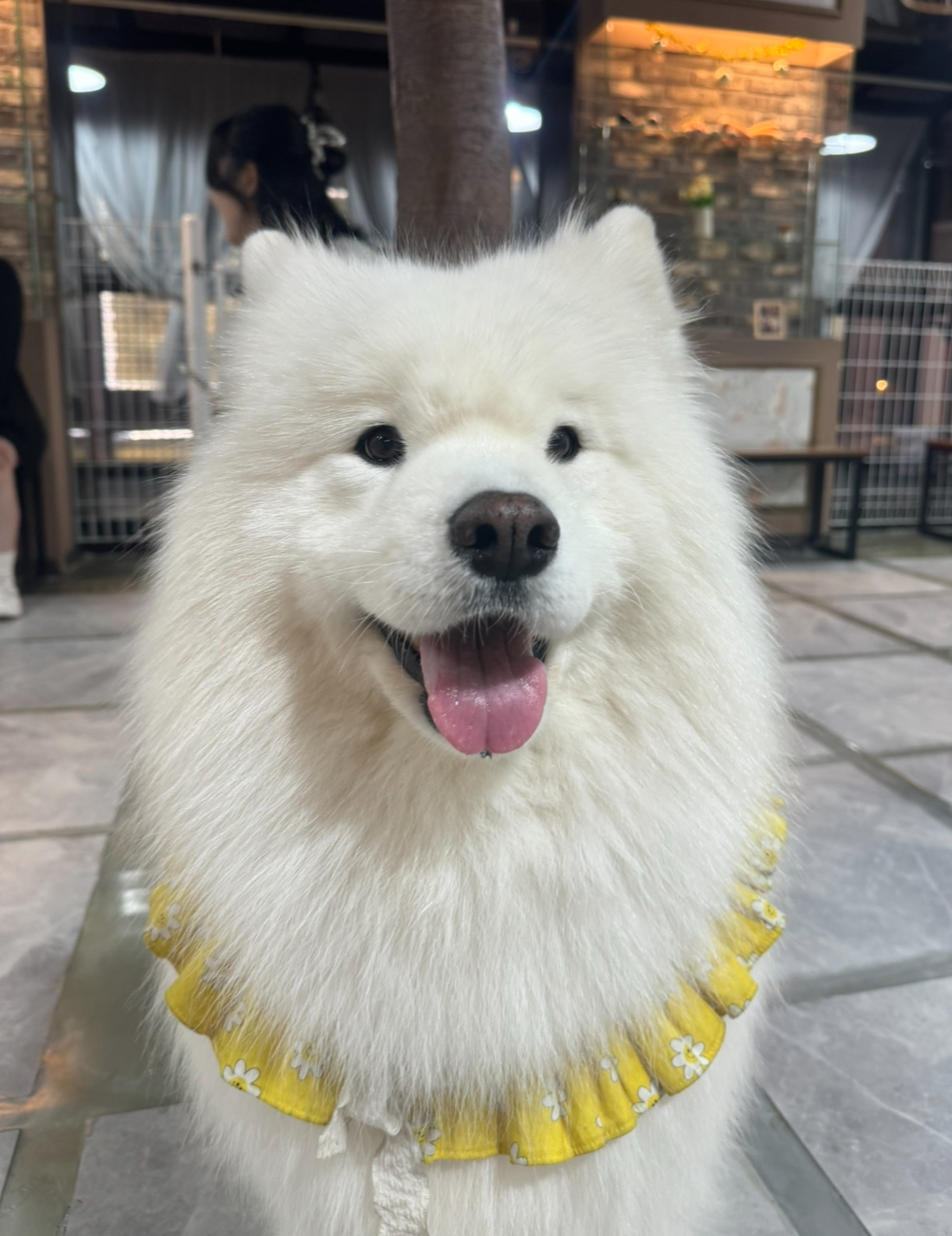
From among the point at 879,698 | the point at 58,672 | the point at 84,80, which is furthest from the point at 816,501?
the point at 84,80

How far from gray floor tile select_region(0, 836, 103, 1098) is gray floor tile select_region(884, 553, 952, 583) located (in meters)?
4.48

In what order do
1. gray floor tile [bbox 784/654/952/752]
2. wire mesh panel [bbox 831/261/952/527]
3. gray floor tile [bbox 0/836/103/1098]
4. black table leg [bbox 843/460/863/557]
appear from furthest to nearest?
wire mesh panel [bbox 831/261/952/527] → black table leg [bbox 843/460/863/557] → gray floor tile [bbox 784/654/952/752] → gray floor tile [bbox 0/836/103/1098]

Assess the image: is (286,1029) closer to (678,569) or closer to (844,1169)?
(678,569)

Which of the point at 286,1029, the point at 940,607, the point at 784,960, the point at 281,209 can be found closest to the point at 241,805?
the point at 286,1029

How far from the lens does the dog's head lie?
0.79m

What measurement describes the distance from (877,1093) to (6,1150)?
4.09 feet

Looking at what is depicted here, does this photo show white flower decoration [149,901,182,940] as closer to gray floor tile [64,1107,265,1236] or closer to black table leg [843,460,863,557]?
gray floor tile [64,1107,265,1236]

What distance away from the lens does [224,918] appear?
911 mm

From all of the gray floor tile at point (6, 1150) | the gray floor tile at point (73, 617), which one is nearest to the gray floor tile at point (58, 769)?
the gray floor tile at point (73, 617)

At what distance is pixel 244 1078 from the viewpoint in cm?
90

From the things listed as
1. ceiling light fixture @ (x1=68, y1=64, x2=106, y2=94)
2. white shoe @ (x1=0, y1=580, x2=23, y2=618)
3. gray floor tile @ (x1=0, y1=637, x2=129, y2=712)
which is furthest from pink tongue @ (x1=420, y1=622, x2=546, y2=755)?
ceiling light fixture @ (x1=68, y1=64, x2=106, y2=94)

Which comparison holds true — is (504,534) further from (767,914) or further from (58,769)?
(58,769)

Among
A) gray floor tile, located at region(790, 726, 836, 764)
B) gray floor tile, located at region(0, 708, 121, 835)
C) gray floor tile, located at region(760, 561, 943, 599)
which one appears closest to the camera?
gray floor tile, located at region(0, 708, 121, 835)

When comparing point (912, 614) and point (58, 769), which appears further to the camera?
point (912, 614)
